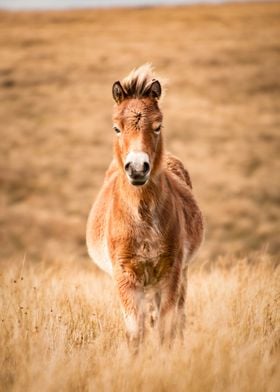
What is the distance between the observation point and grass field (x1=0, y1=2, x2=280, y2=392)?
4332mm

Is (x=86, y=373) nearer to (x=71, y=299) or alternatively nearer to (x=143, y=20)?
(x=71, y=299)

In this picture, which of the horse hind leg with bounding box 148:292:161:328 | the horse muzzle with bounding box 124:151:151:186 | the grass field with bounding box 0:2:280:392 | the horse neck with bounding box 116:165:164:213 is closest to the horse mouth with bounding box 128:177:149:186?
the horse muzzle with bounding box 124:151:151:186

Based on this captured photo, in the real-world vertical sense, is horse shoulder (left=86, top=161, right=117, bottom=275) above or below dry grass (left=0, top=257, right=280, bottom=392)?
above

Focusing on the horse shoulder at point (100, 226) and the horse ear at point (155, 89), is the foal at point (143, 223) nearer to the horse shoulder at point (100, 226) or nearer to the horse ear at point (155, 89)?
the horse ear at point (155, 89)

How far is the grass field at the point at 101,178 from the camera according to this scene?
4332 mm

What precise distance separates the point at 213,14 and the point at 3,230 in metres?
40.4

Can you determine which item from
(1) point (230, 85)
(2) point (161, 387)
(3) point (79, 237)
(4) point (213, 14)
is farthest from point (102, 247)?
(4) point (213, 14)

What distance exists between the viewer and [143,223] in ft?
17.5

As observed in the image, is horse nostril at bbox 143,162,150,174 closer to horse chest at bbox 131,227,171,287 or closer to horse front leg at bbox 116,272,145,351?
horse chest at bbox 131,227,171,287

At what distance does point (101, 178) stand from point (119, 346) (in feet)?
86.1

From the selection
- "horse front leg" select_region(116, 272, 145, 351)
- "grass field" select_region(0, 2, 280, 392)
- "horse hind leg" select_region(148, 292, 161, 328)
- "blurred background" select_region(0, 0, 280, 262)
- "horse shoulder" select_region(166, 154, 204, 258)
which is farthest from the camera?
"blurred background" select_region(0, 0, 280, 262)

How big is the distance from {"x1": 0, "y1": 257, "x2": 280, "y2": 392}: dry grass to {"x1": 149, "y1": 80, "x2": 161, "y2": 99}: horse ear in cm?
214

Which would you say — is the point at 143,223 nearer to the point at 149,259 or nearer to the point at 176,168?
the point at 149,259

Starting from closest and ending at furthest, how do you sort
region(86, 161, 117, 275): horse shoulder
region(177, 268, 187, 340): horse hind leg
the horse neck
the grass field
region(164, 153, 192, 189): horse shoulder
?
the grass field < the horse neck < region(177, 268, 187, 340): horse hind leg < region(86, 161, 117, 275): horse shoulder < region(164, 153, 192, 189): horse shoulder
